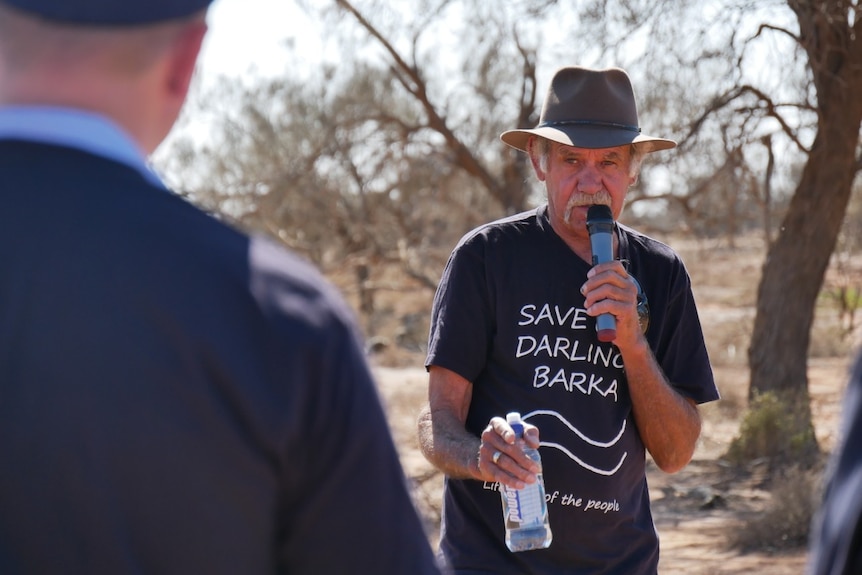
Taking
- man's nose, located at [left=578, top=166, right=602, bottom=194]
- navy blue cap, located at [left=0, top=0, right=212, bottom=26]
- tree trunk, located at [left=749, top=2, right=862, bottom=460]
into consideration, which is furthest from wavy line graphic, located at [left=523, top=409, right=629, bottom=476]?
tree trunk, located at [left=749, top=2, right=862, bottom=460]

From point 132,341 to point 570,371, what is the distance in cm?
200

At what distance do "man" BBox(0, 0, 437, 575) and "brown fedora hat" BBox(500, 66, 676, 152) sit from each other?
2095 mm

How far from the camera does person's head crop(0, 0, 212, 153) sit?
1400mm

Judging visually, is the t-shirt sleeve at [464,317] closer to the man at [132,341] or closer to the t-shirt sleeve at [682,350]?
the t-shirt sleeve at [682,350]

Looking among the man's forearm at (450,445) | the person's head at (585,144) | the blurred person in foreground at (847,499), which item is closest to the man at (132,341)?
the blurred person in foreground at (847,499)

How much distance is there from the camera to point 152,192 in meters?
1.45

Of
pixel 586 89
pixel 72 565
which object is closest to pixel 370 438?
pixel 72 565

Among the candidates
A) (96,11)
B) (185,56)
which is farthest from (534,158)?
(96,11)

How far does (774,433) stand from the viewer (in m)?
11.0

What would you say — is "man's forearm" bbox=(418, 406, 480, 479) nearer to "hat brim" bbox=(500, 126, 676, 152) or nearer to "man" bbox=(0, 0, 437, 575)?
"hat brim" bbox=(500, 126, 676, 152)

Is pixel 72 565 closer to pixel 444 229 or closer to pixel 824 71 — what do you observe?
pixel 824 71

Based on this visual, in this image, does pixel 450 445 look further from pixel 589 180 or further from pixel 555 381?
pixel 589 180

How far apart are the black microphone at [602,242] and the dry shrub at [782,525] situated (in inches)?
220

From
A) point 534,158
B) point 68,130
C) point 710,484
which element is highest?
point 534,158
